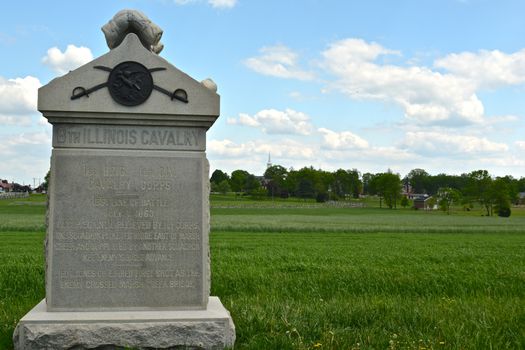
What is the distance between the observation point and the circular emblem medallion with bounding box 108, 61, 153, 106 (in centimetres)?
589

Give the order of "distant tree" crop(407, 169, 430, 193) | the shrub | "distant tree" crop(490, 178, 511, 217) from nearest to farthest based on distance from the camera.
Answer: the shrub
"distant tree" crop(490, 178, 511, 217)
"distant tree" crop(407, 169, 430, 193)

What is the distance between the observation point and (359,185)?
6225 inches

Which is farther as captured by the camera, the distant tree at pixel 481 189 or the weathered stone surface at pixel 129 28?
the distant tree at pixel 481 189

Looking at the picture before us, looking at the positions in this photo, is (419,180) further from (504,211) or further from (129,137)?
(129,137)

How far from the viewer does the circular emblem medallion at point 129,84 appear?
589 centimetres

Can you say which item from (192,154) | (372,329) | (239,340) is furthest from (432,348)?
(192,154)

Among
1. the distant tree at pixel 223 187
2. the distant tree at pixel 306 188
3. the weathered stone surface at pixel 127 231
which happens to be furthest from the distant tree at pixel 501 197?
the weathered stone surface at pixel 127 231

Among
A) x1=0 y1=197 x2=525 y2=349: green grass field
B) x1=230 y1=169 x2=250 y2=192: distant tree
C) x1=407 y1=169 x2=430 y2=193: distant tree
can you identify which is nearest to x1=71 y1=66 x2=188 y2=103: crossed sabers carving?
x1=0 y1=197 x2=525 y2=349: green grass field

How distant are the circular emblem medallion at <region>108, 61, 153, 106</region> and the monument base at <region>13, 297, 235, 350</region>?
2072 mm

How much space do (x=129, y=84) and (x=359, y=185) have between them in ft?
507

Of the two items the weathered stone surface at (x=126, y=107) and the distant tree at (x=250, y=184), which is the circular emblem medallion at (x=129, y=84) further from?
the distant tree at (x=250, y=184)

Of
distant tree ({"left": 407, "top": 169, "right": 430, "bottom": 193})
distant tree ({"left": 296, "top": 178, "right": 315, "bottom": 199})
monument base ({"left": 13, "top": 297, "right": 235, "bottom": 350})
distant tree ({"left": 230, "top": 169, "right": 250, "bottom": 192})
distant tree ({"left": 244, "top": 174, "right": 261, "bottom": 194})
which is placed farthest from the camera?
distant tree ({"left": 407, "top": 169, "right": 430, "bottom": 193})

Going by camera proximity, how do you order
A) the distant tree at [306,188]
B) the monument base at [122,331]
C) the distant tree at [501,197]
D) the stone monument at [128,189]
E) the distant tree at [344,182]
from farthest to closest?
the distant tree at [344,182] → the distant tree at [306,188] → the distant tree at [501,197] → the stone monument at [128,189] → the monument base at [122,331]

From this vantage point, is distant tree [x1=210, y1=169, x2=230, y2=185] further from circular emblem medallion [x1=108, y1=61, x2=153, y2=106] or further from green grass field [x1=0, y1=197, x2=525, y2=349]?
circular emblem medallion [x1=108, y1=61, x2=153, y2=106]
